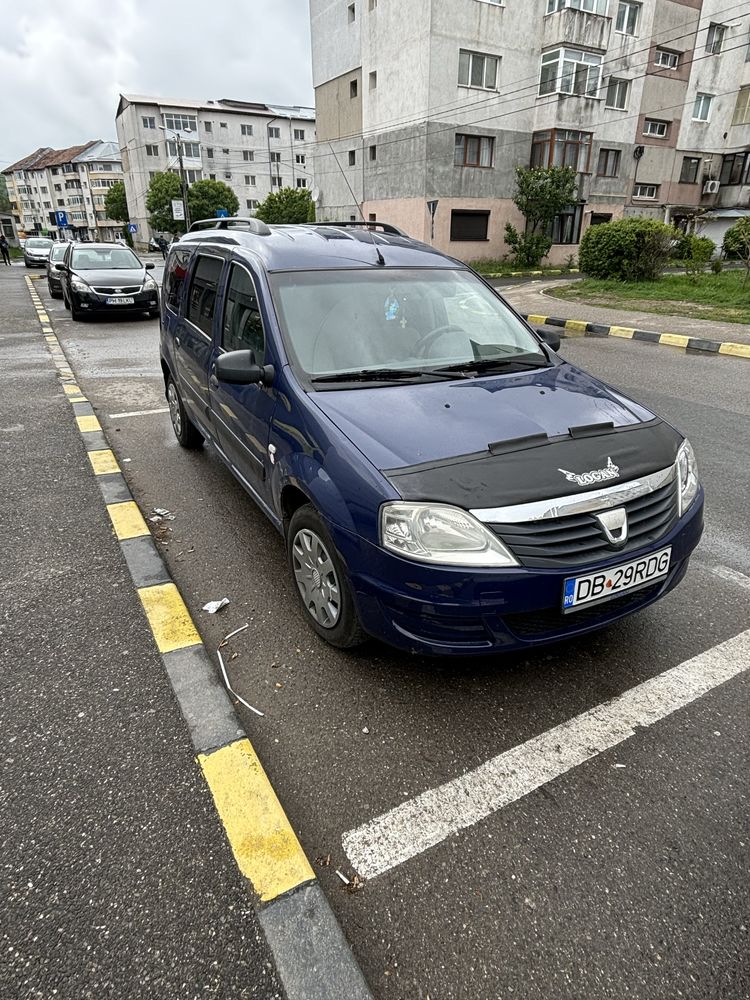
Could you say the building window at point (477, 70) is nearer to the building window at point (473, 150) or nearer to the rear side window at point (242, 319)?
the building window at point (473, 150)

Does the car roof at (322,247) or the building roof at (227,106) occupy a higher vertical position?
the building roof at (227,106)

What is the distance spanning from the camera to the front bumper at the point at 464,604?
2.20 m

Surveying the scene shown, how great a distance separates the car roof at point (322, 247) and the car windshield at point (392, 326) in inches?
4.4

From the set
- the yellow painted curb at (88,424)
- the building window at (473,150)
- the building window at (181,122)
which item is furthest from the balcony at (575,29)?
the building window at (181,122)

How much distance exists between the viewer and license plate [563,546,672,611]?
228cm

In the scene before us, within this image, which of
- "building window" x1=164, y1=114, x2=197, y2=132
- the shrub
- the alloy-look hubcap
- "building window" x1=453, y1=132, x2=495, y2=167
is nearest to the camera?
the alloy-look hubcap

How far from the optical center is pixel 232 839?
6.46 ft

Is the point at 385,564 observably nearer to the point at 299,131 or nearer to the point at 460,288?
the point at 460,288

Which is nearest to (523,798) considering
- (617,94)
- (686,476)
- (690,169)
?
(686,476)

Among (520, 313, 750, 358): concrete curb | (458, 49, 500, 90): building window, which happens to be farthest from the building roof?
(520, 313, 750, 358): concrete curb

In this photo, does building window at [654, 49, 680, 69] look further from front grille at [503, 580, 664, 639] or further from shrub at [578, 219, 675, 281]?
front grille at [503, 580, 664, 639]

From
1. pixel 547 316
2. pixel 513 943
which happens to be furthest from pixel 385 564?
pixel 547 316

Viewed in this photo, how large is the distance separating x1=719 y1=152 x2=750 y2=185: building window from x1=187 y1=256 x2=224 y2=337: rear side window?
44.0m

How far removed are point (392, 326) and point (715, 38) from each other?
1774 inches
